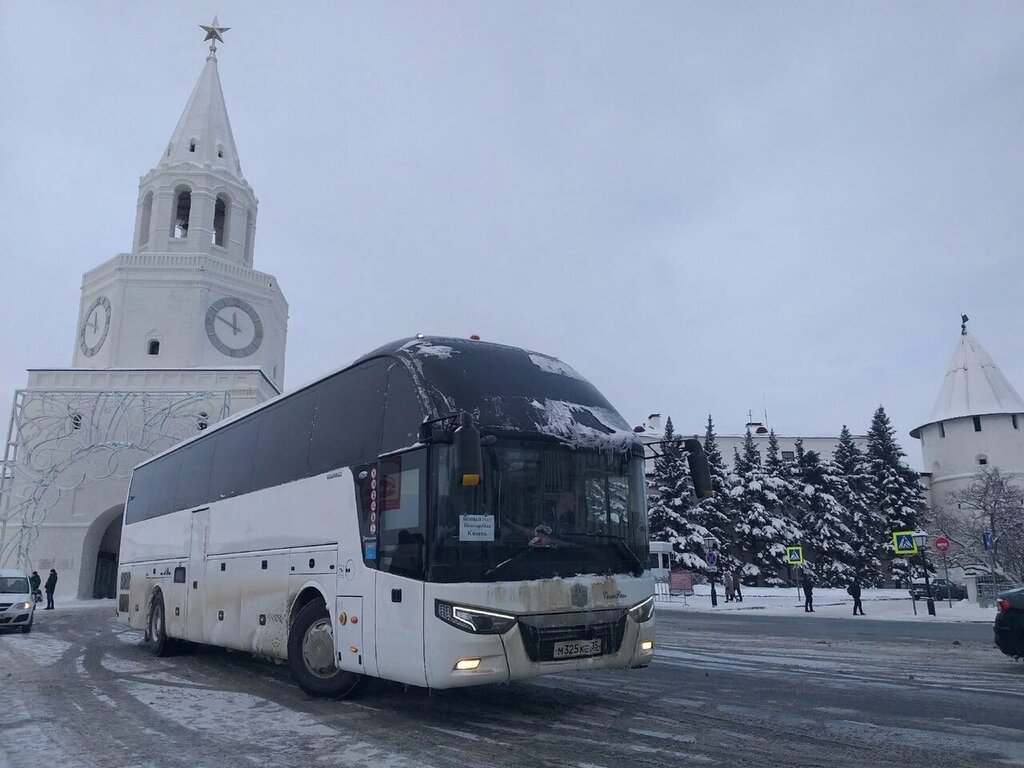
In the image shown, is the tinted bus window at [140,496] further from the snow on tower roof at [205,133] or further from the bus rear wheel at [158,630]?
the snow on tower roof at [205,133]

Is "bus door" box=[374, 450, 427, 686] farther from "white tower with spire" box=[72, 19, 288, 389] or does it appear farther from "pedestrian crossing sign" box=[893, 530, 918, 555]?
"white tower with spire" box=[72, 19, 288, 389]

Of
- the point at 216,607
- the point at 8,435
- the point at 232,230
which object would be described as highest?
the point at 232,230

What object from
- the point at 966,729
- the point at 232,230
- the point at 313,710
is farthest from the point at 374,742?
the point at 232,230

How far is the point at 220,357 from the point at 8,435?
10.6 meters

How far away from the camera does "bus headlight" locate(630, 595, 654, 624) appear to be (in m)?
7.74

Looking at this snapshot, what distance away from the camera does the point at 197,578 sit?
12016 millimetres

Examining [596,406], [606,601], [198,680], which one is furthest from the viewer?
[198,680]

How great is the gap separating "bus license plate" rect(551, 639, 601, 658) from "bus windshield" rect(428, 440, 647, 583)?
0.62 m

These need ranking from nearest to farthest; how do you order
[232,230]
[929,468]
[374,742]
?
[374,742] < [232,230] < [929,468]

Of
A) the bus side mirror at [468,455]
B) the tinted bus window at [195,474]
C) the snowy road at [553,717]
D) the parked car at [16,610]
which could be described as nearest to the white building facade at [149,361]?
the parked car at [16,610]

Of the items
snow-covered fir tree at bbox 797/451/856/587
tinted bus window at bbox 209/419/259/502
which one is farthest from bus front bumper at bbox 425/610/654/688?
snow-covered fir tree at bbox 797/451/856/587

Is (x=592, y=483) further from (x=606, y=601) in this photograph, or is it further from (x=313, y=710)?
(x=313, y=710)

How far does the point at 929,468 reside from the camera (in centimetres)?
6475

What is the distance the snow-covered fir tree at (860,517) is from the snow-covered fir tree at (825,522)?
40 centimetres
